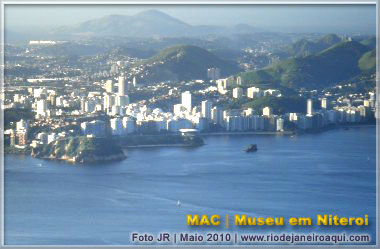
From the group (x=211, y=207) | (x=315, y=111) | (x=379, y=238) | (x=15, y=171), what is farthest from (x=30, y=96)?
(x=379, y=238)

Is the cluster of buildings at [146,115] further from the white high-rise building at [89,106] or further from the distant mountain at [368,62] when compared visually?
the distant mountain at [368,62]

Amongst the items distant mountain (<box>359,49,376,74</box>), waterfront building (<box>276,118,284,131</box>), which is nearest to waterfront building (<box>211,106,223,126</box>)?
waterfront building (<box>276,118,284,131</box>)

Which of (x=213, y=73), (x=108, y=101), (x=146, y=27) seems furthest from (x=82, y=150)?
(x=146, y=27)

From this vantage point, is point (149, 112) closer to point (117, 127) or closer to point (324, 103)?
point (117, 127)

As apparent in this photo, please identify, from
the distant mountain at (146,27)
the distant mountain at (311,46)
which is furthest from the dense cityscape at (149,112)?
the distant mountain at (146,27)

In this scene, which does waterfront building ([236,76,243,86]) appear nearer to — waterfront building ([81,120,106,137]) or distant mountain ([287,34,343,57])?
waterfront building ([81,120,106,137])

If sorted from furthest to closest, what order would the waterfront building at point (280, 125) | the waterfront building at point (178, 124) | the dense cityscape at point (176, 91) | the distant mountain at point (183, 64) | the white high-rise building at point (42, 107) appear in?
the distant mountain at point (183, 64)
the waterfront building at point (280, 125)
the white high-rise building at point (42, 107)
the waterfront building at point (178, 124)
the dense cityscape at point (176, 91)
